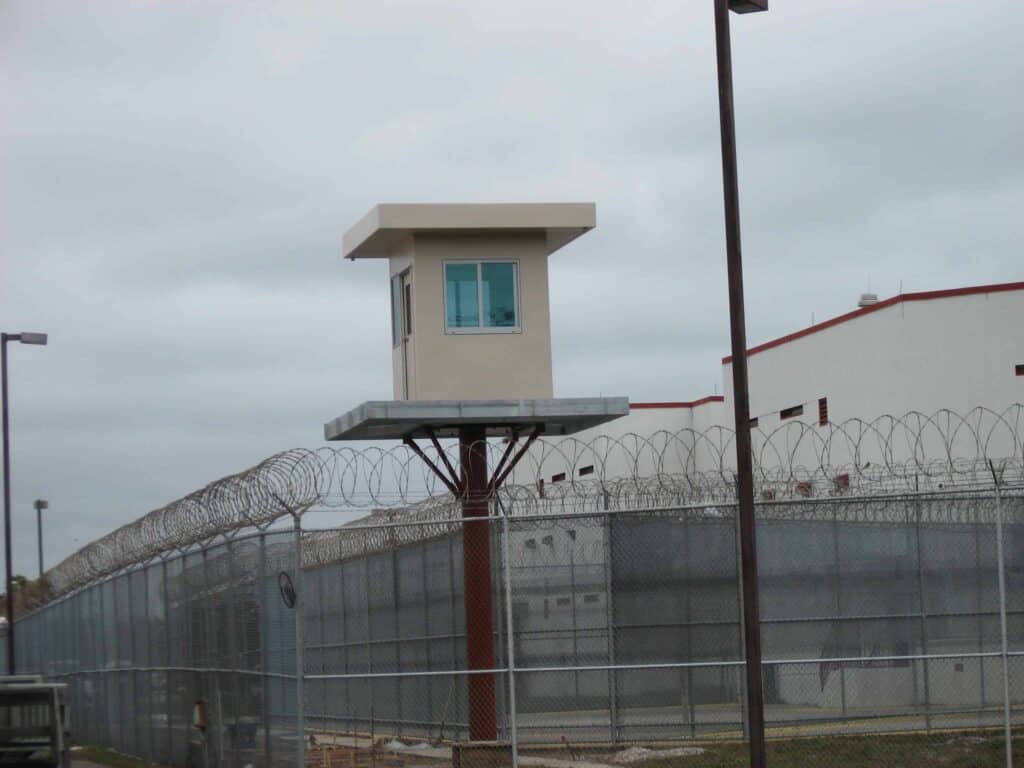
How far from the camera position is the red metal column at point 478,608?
18.3 metres

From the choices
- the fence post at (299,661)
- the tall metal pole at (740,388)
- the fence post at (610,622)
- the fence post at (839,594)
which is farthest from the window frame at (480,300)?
the tall metal pole at (740,388)

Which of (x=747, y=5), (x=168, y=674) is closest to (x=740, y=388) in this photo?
(x=747, y=5)

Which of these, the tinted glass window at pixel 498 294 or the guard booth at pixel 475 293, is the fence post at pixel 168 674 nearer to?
the guard booth at pixel 475 293

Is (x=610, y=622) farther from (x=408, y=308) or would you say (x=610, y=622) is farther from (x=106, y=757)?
(x=106, y=757)

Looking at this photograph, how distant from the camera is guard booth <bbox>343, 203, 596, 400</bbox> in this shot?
65.0ft

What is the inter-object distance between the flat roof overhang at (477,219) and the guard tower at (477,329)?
0.01m

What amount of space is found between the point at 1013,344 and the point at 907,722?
51.2 ft

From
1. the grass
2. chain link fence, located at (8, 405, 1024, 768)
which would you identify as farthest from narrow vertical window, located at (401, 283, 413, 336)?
the grass

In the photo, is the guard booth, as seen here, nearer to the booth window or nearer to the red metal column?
the booth window

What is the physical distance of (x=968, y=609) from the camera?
61.0ft

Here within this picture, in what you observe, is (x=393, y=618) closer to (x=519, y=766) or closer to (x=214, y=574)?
(x=214, y=574)

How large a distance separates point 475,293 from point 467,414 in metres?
1.99

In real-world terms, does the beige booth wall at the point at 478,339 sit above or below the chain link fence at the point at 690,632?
above

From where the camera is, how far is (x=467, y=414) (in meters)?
18.8
